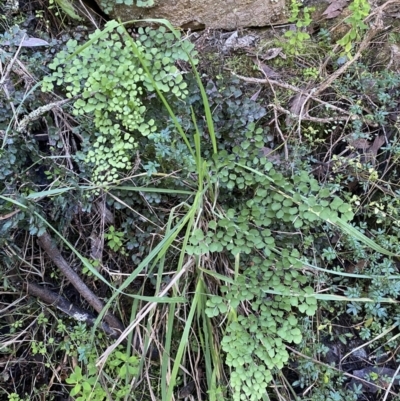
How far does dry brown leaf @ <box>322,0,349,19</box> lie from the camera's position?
6.07ft

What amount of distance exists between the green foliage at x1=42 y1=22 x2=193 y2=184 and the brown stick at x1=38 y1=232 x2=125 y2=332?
12.3 inches

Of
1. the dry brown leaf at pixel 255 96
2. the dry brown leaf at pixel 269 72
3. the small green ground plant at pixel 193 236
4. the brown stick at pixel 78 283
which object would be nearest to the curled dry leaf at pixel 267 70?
the dry brown leaf at pixel 269 72

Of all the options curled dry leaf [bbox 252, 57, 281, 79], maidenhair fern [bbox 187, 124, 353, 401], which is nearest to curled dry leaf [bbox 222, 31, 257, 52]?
curled dry leaf [bbox 252, 57, 281, 79]

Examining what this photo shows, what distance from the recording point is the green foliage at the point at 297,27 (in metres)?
1.72

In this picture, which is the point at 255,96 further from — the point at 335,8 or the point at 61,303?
the point at 61,303

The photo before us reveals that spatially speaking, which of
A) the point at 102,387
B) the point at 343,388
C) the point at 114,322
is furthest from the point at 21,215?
the point at 343,388

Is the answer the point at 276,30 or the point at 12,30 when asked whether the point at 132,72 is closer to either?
the point at 12,30

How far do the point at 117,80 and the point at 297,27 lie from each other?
84cm

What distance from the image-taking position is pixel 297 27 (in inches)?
71.2

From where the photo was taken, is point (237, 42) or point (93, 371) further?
point (237, 42)

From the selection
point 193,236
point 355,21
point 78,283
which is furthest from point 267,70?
point 78,283

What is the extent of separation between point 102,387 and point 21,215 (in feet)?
2.07

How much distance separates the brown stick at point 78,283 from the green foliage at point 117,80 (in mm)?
311

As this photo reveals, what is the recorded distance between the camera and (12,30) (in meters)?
1.62
